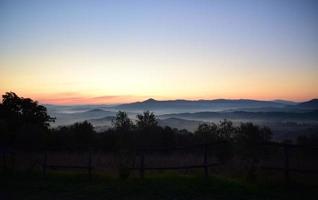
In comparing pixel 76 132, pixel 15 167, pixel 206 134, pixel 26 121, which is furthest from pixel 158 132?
pixel 15 167

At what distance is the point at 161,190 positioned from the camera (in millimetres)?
11055

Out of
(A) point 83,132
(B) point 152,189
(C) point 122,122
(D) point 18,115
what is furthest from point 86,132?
(B) point 152,189

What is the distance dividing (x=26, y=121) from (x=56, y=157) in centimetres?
1220

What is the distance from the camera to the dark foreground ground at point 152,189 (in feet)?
34.5

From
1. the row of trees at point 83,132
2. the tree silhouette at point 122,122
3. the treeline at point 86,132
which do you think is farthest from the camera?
the tree silhouette at point 122,122

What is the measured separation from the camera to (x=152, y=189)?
11.2 m

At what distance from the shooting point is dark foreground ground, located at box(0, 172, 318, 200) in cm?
1051

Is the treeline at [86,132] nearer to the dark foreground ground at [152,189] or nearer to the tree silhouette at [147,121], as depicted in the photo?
the tree silhouette at [147,121]

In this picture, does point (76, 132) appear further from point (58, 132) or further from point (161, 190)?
point (161, 190)

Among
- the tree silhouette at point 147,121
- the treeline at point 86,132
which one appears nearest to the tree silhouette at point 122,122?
the treeline at point 86,132

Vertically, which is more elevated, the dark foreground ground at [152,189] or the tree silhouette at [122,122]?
the tree silhouette at [122,122]

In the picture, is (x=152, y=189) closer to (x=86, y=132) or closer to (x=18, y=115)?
(x=86, y=132)

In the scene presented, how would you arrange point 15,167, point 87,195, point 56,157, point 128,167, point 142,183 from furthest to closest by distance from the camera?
point 56,157 < point 15,167 < point 128,167 < point 142,183 < point 87,195

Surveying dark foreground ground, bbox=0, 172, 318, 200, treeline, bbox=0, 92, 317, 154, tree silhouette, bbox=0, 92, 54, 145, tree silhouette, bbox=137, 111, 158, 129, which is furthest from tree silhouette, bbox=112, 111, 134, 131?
dark foreground ground, bbox=0, 172, 318, 200
